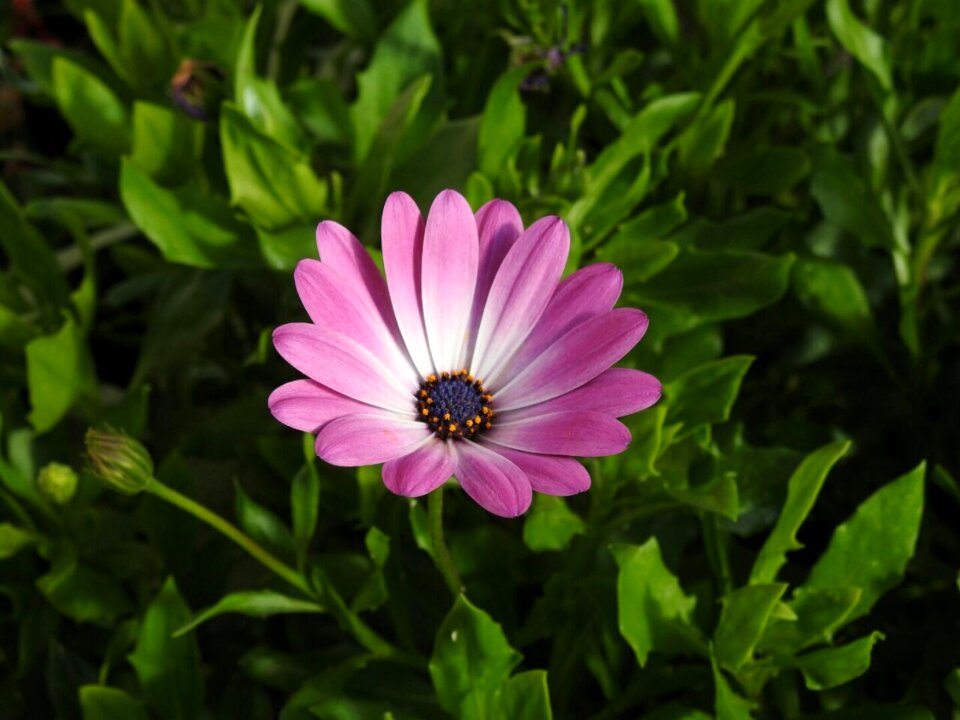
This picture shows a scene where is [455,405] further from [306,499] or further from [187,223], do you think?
[187,223]

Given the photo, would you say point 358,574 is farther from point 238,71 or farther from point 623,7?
point 623,7

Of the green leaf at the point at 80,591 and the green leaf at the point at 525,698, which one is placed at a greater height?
the green leaf at the point at 525,698

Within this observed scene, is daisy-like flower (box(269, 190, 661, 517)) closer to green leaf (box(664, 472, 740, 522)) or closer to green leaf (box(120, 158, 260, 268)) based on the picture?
green leaf (box(664, 472, 740, 522))

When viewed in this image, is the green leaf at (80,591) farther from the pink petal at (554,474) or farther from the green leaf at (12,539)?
the pink petal at (554,474)

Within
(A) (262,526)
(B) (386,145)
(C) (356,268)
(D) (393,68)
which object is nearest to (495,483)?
(C) (356,268)

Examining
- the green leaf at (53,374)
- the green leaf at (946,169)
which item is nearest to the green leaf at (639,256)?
the green leaf at (946,169)

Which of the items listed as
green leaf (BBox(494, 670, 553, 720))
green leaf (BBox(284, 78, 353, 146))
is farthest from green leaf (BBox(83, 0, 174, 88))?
green leaf (BBox(494, 670, 553, 720))

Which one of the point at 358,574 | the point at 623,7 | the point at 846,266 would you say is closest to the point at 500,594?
the point at 358,574
